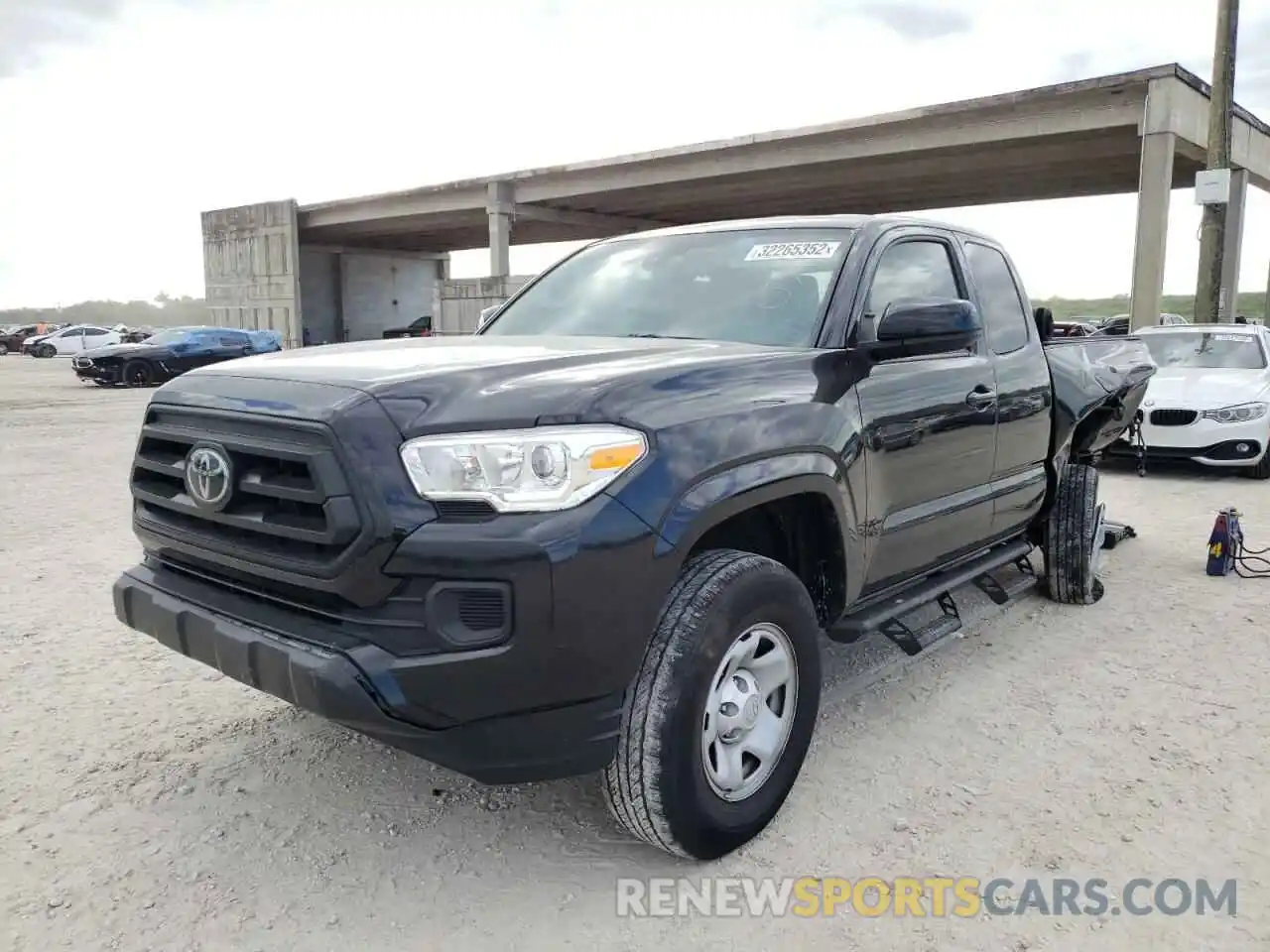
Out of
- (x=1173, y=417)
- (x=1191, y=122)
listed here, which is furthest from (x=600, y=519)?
(x=1191, y=122)

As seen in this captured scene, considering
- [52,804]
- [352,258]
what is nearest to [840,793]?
[52,804]

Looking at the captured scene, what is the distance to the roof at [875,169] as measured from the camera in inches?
763

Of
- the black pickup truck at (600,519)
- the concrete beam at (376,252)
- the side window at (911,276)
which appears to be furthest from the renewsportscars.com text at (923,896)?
the concrete beam at (376,252)

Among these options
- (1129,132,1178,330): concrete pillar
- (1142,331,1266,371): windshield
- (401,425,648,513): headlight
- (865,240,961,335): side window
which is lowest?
(401,425,648,513): headlight

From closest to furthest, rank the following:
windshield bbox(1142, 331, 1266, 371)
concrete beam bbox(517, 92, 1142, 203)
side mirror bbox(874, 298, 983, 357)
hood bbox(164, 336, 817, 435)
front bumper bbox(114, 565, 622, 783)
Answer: front bumper bbox(114, 565, 622, 783) → hood bbox(164, 336, 817, 435) → side mirror bbox(874, 298, 983, 357) → windshield bbox(1142, 331, 1266, 371) → concrete beam bbox(517, 92, 1142, 203)

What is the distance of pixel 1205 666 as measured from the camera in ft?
14.7

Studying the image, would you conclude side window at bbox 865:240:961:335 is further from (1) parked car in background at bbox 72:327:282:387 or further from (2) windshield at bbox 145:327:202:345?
(2) windshield at bbox 145:327:202:345

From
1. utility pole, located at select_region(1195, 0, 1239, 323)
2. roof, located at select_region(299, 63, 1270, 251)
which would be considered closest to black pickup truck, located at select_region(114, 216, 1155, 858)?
utility pole, located at select_region(1195, 0, 1239, 323)

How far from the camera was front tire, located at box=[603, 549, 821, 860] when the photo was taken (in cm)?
257

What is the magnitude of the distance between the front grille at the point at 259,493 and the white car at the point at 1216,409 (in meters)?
9.09

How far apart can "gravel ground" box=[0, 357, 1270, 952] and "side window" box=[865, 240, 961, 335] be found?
164 centimetres

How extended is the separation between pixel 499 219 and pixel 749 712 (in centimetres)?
3070

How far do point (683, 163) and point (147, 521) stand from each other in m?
25.4

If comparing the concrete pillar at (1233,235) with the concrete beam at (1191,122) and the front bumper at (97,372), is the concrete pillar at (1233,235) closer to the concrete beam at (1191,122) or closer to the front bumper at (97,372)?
the concrete beam at (1191,122)
